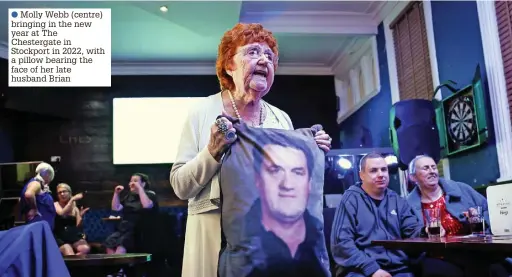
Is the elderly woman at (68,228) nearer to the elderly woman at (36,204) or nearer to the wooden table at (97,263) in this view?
the elderly woman at (36,204)

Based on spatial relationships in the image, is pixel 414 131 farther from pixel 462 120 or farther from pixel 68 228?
pixel 68 228

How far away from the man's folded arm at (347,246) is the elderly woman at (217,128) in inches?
52.1

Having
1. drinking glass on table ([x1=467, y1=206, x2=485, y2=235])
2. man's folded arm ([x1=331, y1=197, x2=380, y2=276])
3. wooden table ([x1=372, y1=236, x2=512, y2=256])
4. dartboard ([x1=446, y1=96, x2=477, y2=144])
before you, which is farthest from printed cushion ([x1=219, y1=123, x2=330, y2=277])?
dartboard ([x1=446, y1=96, x2=477, y2=144])

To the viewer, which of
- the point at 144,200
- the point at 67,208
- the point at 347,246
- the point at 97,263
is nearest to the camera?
the point at 347,246

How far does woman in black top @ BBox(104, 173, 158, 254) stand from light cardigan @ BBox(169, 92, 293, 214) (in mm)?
3497

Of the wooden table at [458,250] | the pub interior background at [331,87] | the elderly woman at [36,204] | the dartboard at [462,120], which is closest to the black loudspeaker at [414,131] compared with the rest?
the dartboard at [462,120]

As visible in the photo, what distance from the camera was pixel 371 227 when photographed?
7.79 feet

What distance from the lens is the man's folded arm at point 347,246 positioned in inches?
88.6

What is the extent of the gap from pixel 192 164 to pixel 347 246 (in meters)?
1.51

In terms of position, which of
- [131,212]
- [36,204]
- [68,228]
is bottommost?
[68,228]

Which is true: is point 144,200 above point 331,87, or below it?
below

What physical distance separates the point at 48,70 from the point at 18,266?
0.76 meters

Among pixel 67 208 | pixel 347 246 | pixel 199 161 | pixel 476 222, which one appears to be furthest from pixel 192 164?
pixel 67 208

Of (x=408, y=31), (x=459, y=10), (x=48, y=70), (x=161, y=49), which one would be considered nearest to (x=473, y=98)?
(x=459, y=10)
